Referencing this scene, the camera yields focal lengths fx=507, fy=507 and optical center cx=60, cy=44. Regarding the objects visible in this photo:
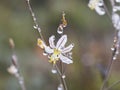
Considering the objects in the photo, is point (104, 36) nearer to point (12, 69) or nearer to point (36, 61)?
point (36, 61)

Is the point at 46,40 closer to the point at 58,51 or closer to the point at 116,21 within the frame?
the point at 116,21

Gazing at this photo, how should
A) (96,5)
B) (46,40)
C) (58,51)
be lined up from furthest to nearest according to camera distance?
(46,40) < (96,5) < (58,51)

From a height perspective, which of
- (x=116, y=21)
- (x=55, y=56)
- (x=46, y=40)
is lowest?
(x=55, y=56)

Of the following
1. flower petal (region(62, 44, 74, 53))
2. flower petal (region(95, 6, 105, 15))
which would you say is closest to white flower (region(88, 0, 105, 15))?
flower petal (region(95, 6, 105, 15))

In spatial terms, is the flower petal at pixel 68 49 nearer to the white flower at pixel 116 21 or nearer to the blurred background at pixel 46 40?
the white flower at pixel 116 21

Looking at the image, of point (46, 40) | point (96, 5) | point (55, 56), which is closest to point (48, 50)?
point (55, 56)

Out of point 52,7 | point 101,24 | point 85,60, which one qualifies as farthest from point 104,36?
point 85,60

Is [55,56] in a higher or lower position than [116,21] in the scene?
lower

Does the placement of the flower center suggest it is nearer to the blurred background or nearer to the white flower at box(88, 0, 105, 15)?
the white flower at box(88, 0, 105, 15)
